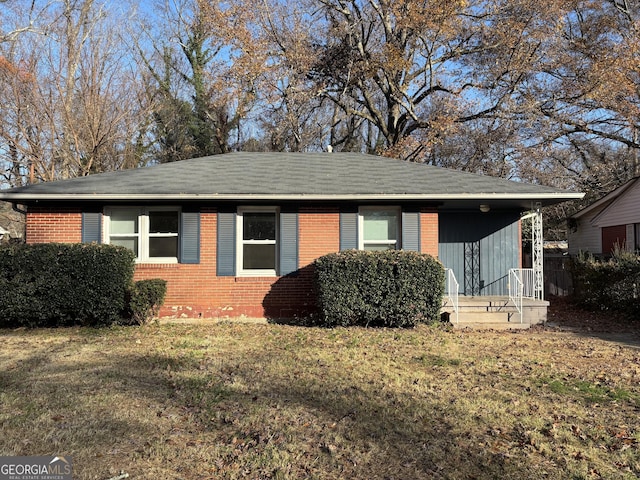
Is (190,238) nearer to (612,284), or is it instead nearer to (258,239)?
(258,239)

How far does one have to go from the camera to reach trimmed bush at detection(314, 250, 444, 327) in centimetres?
880

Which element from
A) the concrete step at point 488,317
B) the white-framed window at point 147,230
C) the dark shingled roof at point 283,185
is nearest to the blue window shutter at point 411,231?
the dark shingled roof at point 283,185

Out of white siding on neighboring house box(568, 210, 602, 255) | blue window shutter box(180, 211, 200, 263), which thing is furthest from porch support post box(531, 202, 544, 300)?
white siding on neighboring house box(568, 210, 602, 255)

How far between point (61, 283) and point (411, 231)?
7002mm

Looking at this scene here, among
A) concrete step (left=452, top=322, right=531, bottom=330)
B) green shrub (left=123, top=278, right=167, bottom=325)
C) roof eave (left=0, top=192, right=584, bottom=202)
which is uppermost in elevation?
roof eave (left=0, top=192, right=584, bottom=202)

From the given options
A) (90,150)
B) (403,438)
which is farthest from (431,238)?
(90,150)

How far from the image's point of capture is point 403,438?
13.1ft

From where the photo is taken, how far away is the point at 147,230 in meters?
10.1

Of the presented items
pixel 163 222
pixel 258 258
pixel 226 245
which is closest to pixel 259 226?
pixel 258 258

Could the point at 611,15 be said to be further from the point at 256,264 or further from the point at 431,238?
the point at 256,264

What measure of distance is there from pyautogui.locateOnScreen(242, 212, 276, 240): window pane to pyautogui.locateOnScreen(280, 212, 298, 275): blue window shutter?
310 mm

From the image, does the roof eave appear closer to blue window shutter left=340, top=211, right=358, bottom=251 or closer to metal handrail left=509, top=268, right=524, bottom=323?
blue window shutter left=340, top=211, right=358, bottom=251

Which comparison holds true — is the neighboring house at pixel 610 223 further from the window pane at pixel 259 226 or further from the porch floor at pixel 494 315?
the window pane at pixel 259 226

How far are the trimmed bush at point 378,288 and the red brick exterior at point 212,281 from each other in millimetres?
1101
